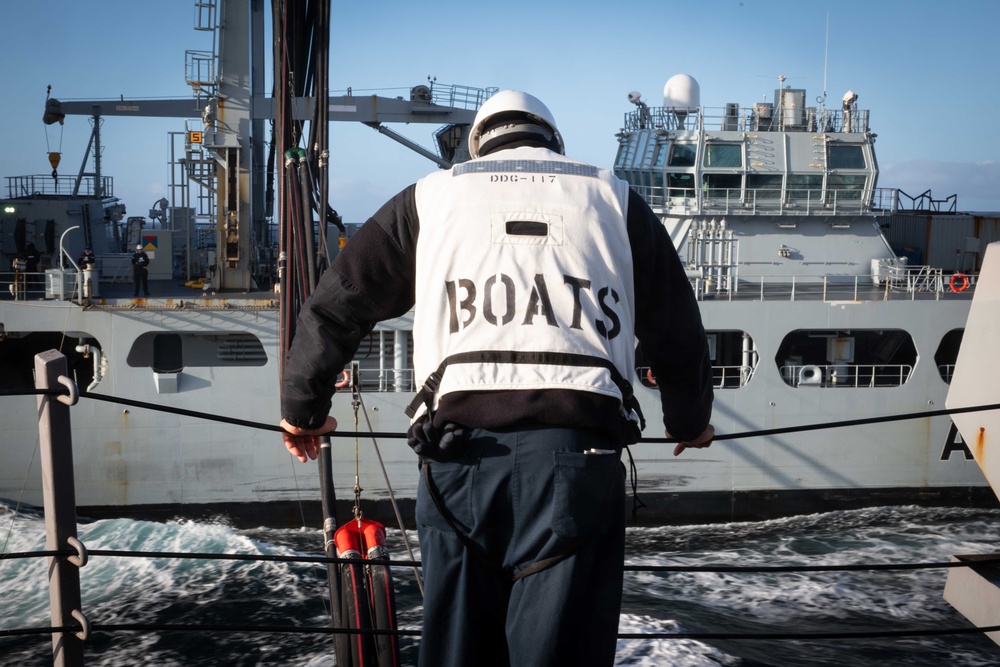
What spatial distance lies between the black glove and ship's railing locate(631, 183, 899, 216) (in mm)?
14596

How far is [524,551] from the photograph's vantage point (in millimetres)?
1818

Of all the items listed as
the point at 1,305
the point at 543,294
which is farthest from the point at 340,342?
the point at 1,305

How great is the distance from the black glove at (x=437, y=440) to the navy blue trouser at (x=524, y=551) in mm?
23

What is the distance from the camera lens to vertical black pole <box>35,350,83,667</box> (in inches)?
80.4

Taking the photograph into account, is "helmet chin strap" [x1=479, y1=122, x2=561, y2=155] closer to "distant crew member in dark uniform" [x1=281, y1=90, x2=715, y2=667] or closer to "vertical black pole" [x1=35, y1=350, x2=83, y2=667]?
"distant crew member in dark uniform" [x1=281, y1=90, x2=715, y2=667]

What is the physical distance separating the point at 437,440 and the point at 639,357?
12733mm

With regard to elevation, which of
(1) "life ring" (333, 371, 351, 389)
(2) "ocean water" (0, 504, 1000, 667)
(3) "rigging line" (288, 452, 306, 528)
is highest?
Result: (1) "life ring" (333, 371, 351, 389)

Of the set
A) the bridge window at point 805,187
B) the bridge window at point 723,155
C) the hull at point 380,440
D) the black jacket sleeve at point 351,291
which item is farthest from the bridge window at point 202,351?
the black jacket sleeve at point 351,291

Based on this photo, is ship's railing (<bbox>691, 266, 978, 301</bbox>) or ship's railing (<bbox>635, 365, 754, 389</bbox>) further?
ship's railing (<bbox>691, 266, 978, 301</bbox>)

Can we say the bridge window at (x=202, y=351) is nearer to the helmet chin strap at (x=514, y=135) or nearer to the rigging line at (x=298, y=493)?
the rigging line at (x=298, y=493)

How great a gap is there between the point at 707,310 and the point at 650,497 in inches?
115

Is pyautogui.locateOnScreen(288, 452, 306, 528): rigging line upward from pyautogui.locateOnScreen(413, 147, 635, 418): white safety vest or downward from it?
downward

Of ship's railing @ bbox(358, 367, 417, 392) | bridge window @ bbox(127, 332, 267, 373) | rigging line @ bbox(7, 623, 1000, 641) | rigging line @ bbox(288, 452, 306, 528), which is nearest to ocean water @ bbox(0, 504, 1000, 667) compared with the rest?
rigging line @ bbox(288, 452, 306, 528)

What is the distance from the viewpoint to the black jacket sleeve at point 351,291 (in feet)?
6.64
